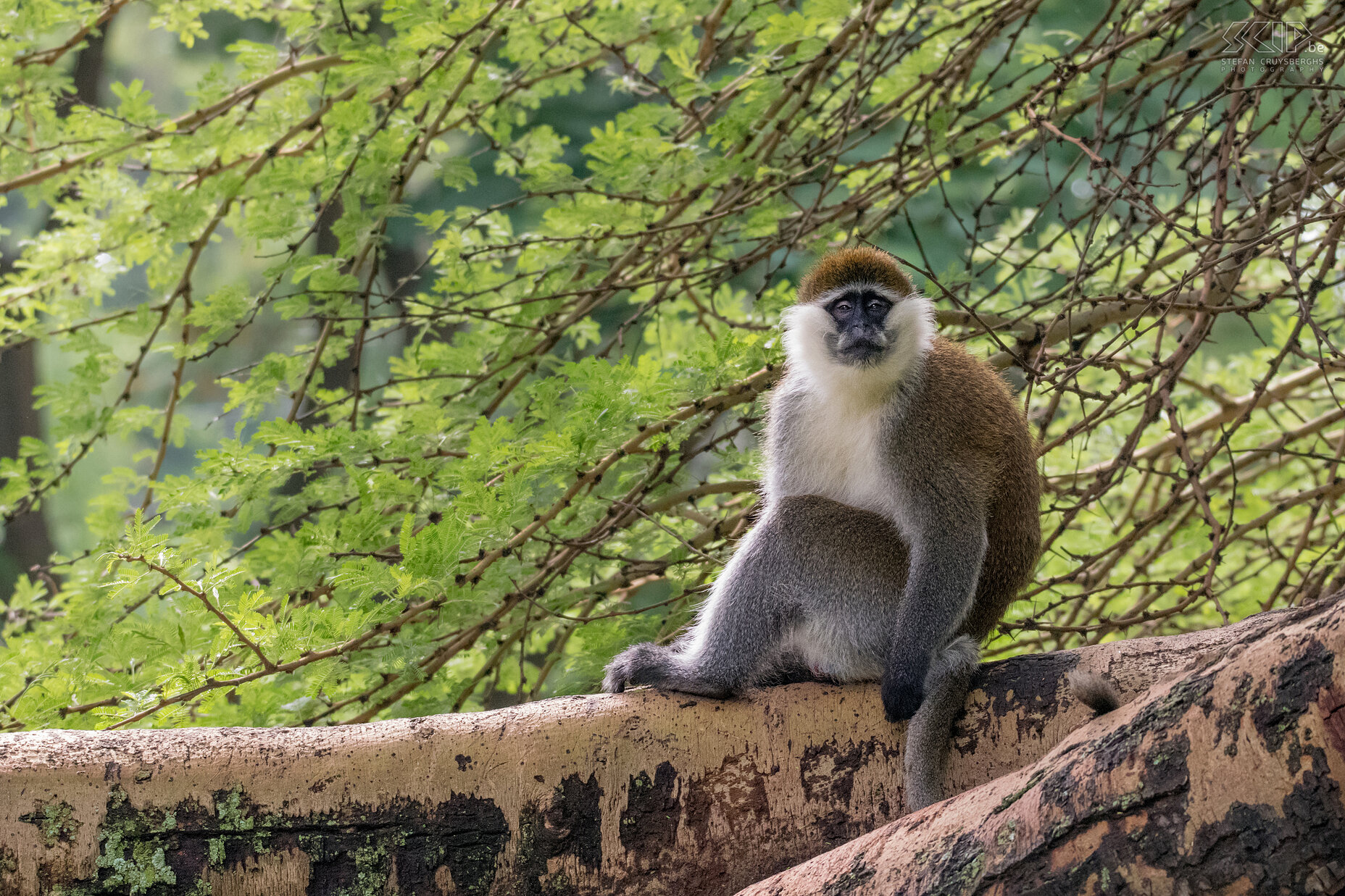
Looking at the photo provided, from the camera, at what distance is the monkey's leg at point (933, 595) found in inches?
108

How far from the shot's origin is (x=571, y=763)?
2494 millimetres

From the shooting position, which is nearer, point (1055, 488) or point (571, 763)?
point (571, 763)

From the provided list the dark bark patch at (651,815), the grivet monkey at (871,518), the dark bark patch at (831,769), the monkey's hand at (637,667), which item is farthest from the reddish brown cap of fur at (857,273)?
the dark bark patch at (651,815)

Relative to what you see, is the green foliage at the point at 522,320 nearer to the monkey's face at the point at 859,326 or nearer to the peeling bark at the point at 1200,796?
the monkey's face at the point at 859,326

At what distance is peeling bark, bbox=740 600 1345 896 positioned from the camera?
60.1 inches

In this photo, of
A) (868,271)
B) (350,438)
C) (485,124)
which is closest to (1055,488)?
(868,271)

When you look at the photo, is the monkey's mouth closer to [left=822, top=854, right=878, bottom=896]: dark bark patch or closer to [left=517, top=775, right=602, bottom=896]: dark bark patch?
[left=517, top=775, right=602, bottom=896]: dark bark patch

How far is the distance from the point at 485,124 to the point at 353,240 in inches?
41.3

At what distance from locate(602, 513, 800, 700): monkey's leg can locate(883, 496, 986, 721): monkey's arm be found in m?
0.33

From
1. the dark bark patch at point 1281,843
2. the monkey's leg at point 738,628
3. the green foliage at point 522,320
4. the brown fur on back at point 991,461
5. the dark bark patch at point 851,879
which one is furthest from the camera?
the brown fur on back at point 991,461

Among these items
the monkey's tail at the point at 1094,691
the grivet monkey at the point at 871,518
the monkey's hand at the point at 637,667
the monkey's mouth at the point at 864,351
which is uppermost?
the monkey's mouth at the point at 864,351

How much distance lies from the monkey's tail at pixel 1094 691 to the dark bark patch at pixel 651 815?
3.04ft

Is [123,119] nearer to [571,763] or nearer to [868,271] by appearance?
[868,271]

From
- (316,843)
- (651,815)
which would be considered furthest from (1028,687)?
(316,843)
